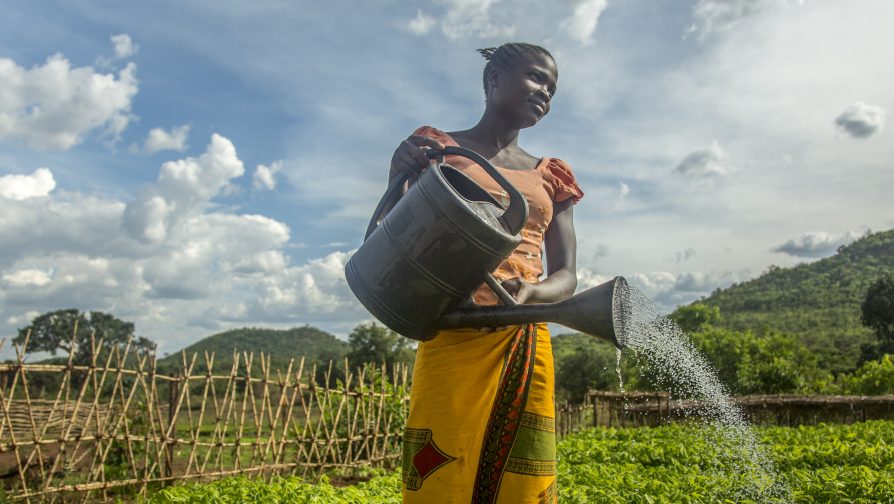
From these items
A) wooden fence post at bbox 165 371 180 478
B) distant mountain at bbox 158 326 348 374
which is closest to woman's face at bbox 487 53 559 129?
wooden fence post at bbox 165 371 180 478

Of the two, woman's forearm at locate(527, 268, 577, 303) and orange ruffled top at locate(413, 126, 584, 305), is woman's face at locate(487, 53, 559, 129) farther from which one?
woman's forearm at locate(527, 268, 577, 303)

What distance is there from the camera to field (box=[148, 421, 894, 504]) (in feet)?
13.8

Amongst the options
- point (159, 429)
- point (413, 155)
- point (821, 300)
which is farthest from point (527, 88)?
point (821, 300)

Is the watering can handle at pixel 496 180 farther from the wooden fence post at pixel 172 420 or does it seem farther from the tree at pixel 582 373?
the tree at pixel 582 373

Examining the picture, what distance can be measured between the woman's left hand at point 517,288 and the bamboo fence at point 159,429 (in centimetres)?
467

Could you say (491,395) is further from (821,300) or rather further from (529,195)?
(821,300)

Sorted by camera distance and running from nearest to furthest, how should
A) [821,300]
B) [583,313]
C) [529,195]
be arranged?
1. [583,313]
2. [529,195]
3. [821,300]

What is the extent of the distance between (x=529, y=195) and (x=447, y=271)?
53 centimetres

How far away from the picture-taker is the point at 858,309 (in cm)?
4262

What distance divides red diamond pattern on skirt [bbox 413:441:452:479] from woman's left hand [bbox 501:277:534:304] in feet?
1.48

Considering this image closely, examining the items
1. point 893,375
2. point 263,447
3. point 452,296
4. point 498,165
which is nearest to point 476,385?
point 452,296

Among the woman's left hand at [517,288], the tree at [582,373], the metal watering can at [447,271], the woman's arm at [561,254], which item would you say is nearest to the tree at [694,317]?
the tree at [582,373]

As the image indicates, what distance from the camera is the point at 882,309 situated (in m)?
26.7

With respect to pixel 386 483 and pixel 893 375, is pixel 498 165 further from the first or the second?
pixel 893 375
